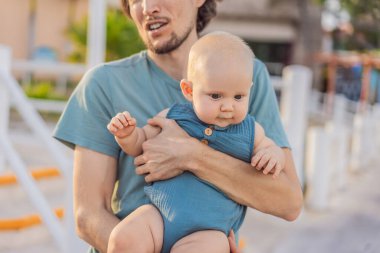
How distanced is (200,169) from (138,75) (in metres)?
0.35

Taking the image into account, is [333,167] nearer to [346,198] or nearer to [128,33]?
[346,198]

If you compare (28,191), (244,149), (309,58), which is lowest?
(309,58)

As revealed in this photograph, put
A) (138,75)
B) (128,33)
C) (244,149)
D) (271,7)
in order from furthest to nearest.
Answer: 1. (271,7)
2. (128,33)
3. (138,75)
4. (244,149)

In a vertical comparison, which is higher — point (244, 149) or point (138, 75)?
point (138, 75)

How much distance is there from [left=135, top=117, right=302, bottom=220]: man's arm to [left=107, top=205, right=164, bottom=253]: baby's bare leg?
11 centimetres

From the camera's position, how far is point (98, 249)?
1.95 meters

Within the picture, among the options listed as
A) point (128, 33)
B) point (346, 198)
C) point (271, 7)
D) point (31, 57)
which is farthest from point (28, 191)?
point (271, 7)

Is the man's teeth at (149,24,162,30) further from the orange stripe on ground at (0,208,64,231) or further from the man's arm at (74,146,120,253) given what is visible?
the orange stripe on ground at (0,208,64,231)

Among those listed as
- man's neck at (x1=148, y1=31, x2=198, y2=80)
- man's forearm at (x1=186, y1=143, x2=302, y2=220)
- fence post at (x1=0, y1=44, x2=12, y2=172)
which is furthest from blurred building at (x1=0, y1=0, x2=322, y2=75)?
man's forearm at (x1=186, y1=143, x2=302, y2=220)

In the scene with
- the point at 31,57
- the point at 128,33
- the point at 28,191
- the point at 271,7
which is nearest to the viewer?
the point at 28,191

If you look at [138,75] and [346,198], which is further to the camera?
[346,198]

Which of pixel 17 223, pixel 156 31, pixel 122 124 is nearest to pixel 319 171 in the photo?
pixel 17 223

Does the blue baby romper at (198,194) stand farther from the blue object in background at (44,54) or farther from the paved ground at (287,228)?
the blue object in background at (44,54)

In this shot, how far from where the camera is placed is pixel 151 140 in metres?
1.91
